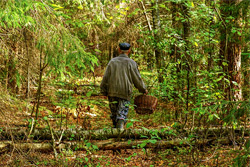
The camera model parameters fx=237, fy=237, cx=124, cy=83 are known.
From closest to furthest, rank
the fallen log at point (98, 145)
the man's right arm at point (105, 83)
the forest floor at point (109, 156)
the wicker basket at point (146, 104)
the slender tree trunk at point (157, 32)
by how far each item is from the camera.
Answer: the forest floor at point (109, 156)
the fallen log at point (98, 145)
the wicker basket at point (146, 104)
the man's right arm at point (105, 83)
the slender tree trunk at point (157, 32)

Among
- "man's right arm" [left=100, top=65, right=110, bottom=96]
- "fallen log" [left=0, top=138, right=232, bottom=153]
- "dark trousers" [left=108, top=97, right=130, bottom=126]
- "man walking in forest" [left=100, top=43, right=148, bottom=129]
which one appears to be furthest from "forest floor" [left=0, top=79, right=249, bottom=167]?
"man's right arm" [left=100, top=65, right=110, bottom=96]

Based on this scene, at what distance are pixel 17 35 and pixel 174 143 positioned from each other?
4.49 m

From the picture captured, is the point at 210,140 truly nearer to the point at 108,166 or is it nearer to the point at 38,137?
the point at 108,166

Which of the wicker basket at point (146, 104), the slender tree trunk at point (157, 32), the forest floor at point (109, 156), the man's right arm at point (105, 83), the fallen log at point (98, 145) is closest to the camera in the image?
the forest floor at point (109, 156)

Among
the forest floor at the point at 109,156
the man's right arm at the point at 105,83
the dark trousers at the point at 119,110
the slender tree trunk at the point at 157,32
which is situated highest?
the slender tree trunk at the point at 157,32

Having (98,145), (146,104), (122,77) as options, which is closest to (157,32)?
(122,77)

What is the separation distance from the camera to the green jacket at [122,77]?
5.78 m

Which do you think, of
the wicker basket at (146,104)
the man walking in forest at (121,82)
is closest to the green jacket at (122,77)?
the man walking in forest at (121,82)

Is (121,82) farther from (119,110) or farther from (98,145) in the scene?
(98,145)

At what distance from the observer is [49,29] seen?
5.15 m

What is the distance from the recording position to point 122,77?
5816mm

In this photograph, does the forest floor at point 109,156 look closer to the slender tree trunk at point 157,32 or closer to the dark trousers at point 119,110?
the dark trousers at point 119,110

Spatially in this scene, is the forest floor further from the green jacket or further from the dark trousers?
the green jacket

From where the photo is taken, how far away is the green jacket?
19.0 feet
